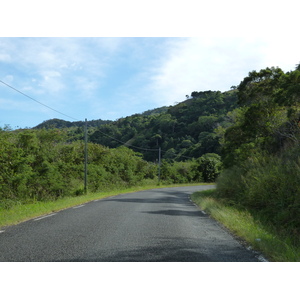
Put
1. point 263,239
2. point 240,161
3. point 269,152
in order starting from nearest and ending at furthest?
point 263,239 → point 269,152 → point 240,161

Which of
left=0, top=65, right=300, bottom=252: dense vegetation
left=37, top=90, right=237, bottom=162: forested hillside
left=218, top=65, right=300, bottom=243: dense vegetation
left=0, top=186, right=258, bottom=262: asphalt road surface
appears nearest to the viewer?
left=0, top=186, right=258, bottom=262: asphalt road surface

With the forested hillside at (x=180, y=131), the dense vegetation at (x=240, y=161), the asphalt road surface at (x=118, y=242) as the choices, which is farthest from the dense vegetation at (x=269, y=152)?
the forested hillside at (x=180, y=131)

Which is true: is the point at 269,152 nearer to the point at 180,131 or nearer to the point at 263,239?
the point at 263,239

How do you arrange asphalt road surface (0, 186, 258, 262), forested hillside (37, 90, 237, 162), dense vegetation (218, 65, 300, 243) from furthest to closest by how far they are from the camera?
forested hillside (37, 90, 237, 162) < dense vegetation (218, 65, 300, 243) < asphalt road surface (0, 186, 258, 262)

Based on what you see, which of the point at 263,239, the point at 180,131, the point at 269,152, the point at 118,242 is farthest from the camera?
the point at 180,131

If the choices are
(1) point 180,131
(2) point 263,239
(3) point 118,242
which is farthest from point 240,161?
(1) point 180,131

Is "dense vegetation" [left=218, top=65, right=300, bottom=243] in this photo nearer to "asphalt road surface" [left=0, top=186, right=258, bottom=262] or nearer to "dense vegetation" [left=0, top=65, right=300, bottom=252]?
"dense vegetation" [left=0, top=65, right=300, bottom=252]

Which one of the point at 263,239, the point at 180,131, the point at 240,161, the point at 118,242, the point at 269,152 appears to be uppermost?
the point at 180,131

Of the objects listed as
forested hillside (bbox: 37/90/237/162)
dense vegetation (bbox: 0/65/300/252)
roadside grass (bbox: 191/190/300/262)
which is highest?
forested hillside (bbox: 37/90/237/162)

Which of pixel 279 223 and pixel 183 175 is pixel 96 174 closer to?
pixel 279 223

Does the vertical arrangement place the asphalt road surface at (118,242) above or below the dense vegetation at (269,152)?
below

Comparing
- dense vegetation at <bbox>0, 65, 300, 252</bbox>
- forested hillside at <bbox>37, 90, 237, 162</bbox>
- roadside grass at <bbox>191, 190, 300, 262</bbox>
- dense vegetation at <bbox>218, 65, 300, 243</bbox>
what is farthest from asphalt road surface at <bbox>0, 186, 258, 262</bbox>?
forested hillside at <bbox>37, 90, 237, 162</bbox>

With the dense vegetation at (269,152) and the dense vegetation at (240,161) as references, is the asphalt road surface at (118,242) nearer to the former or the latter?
the dense vegetation at (269,152)
